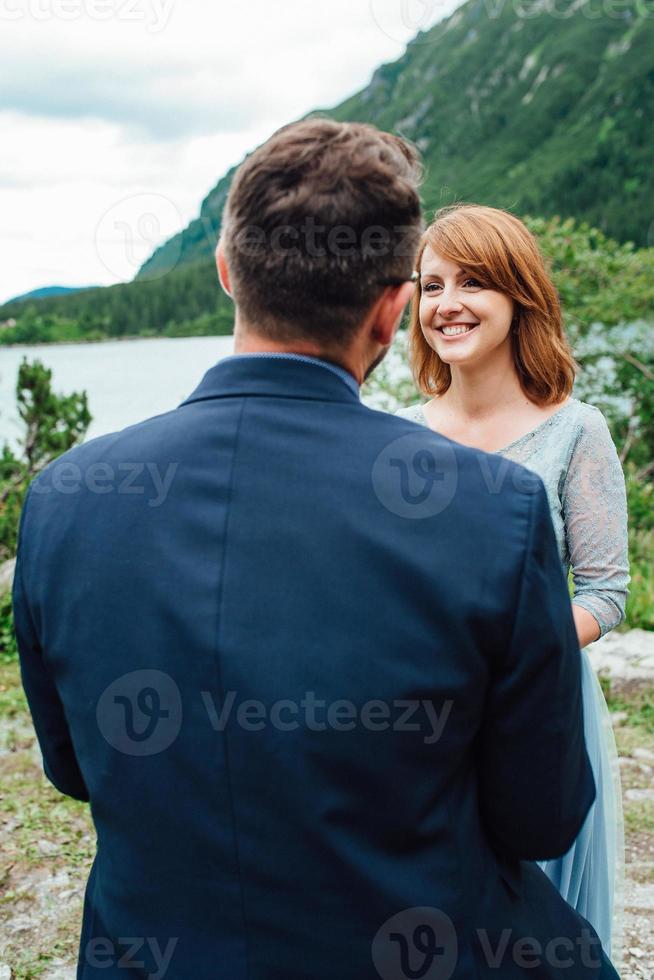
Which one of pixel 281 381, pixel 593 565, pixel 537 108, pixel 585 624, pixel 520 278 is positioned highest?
pixel 537 108

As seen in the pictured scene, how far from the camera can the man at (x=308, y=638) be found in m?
1.17

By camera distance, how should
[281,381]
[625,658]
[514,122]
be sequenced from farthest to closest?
[514,122] < [625,658] < [281,381]

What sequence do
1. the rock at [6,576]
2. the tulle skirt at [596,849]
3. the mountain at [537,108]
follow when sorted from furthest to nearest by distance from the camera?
the mountain at [537,108] → the rock at [6,576] → the tulle skirt at [596,849]

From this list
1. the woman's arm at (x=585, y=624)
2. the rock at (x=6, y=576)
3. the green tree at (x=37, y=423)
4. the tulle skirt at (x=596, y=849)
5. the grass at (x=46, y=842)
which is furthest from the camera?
the green tree at (x=37, y=423)

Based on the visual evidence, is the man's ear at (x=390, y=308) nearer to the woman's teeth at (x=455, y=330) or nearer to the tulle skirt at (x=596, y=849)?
the tulle skirt at (x=596, y=849)

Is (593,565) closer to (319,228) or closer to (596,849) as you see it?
(596,849)

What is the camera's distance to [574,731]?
1.31 metres

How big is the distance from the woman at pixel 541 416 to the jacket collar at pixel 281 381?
4.41 ft

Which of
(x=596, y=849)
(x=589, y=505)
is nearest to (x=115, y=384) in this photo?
(x=589, y=505)

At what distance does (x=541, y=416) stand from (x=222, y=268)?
1.53 meters

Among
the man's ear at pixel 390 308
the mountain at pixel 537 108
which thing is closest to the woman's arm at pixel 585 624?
the man's ear at pixel 390 308

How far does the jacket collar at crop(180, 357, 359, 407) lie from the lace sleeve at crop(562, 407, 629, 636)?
1403 millimetres

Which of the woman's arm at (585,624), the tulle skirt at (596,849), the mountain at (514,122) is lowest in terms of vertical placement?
the tulle skirt at (596,849)

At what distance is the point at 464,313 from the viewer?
8.91 feet
